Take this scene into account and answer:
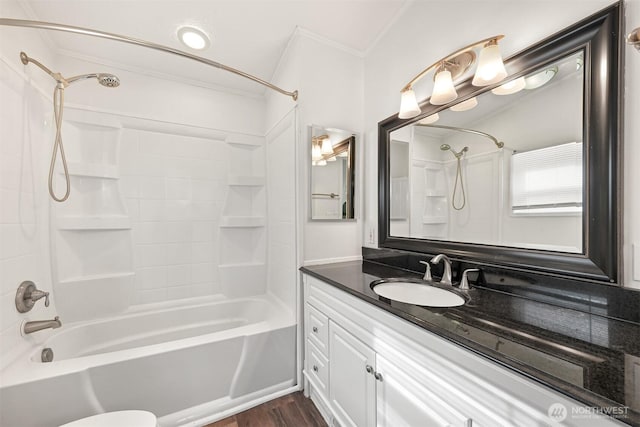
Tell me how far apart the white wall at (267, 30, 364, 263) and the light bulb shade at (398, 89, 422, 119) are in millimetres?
485

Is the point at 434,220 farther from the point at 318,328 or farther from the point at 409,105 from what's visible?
the point at 318,328

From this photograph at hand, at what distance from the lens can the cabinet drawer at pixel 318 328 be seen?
4.42 ft

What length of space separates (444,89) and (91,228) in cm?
259

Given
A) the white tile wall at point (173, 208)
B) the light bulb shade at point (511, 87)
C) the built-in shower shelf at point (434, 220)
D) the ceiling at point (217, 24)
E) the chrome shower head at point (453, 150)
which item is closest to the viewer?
the light bulb shade at point (511, 87)

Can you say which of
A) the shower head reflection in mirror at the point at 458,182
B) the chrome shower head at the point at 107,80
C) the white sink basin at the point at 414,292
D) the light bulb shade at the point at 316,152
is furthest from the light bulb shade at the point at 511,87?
the chrome shower head at the point at 107,80

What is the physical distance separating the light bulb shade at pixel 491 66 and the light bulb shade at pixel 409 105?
1.13 ft

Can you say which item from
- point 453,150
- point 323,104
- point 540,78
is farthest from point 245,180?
point 540,78

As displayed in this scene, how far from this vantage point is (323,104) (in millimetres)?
1737

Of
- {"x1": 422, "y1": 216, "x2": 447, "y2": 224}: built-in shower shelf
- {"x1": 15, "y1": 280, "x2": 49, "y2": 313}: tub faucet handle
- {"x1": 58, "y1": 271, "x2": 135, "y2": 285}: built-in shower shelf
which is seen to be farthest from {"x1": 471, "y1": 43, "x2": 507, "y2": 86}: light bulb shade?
{"x1": 58, "y1": 271, "x2": 135, "y2": 285}: built-in shower shelf

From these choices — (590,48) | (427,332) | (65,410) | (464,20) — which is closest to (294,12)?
(464,20)

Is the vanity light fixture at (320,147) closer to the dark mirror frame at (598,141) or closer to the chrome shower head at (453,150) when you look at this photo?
the chrome shower head at (453,150)

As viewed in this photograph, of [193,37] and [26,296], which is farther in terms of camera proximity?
[193,37]

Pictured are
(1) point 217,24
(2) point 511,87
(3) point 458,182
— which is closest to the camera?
(2) point 511,87

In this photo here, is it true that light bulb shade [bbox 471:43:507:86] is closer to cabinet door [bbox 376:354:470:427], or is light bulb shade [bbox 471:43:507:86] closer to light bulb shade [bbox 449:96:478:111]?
light bulb shade [bbox 449:96:478:111]
